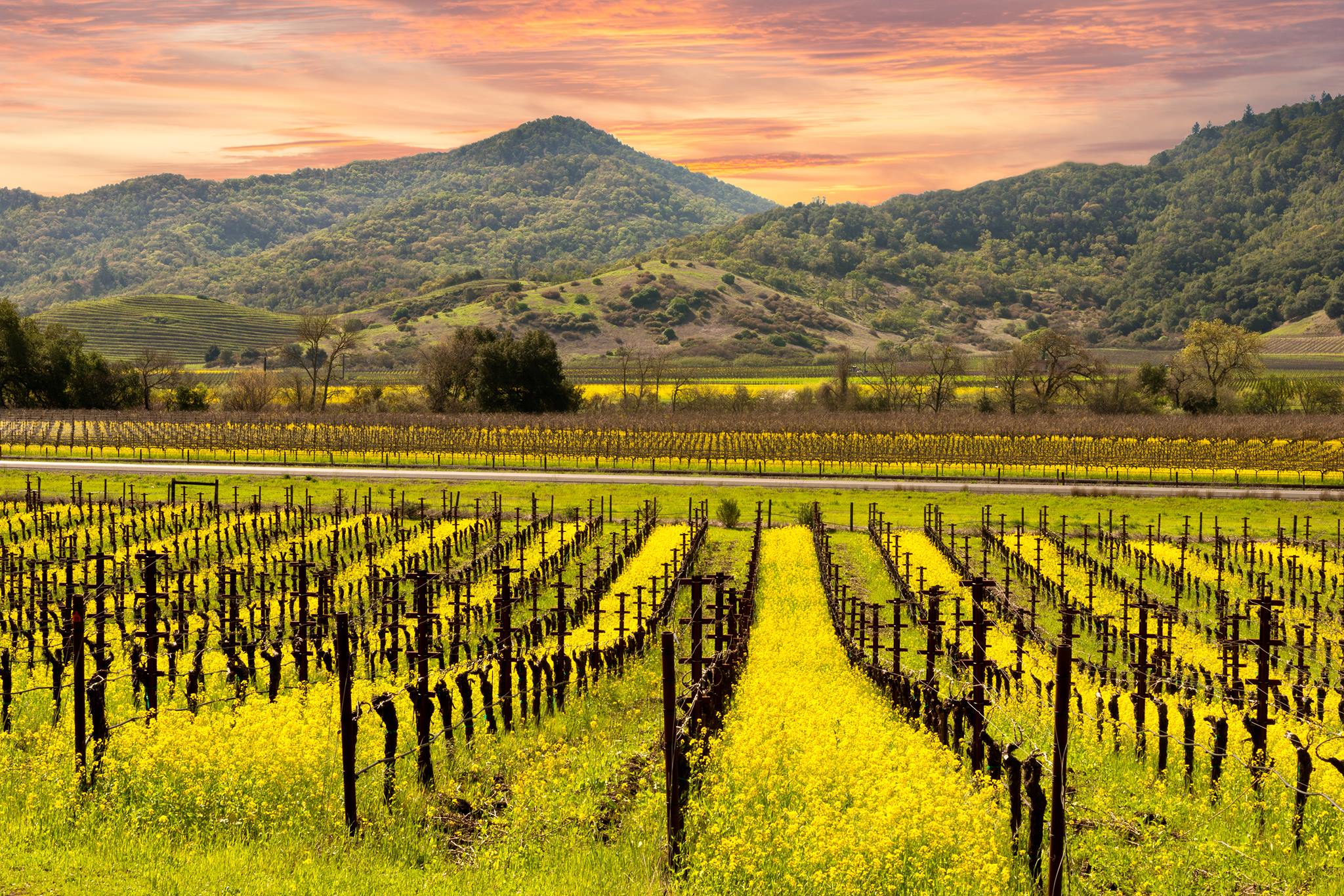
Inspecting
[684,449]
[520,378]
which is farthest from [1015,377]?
[520,378]

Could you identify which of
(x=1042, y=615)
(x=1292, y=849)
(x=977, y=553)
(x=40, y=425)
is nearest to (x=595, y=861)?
(x=1292, y=849)

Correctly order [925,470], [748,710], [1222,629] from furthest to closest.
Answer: [925,470]
[1222,629]
[748,710]

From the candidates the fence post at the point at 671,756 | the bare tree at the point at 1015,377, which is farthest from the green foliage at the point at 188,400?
the fence post at the point at 671,756

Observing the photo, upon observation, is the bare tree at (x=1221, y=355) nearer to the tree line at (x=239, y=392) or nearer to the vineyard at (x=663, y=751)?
the tree line at (x=239, y=392)

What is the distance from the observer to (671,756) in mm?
11562

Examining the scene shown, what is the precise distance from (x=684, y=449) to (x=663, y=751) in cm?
6342

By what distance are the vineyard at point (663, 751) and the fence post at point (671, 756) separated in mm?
41

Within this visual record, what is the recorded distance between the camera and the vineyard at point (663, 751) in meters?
11.6

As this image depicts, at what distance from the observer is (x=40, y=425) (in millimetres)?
83875

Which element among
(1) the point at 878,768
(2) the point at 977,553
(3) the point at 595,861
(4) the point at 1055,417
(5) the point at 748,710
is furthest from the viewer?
(4) the point at 1055,417

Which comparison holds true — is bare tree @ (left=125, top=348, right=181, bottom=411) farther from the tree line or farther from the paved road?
the paved road

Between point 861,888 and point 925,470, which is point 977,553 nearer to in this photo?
point 925,470

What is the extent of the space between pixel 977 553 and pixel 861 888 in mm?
32470

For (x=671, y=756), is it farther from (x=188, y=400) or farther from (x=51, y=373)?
(x=188, y=400)
